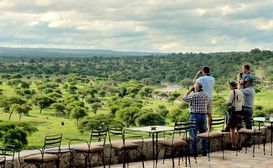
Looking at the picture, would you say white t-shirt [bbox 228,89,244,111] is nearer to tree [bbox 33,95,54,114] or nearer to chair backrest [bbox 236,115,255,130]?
chair backrest [bbox 236,115,255,130]

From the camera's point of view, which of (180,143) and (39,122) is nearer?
(180,143)

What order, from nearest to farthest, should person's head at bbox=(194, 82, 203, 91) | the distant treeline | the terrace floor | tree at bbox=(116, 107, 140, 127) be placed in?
the terrace floor, person's head at bbox=(194, 82, 203, 91), tree at bbox=(116, 107, 140, 127), the distant treeline

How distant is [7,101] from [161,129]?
58.3 metres

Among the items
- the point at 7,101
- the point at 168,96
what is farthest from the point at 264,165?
the point at 168,96

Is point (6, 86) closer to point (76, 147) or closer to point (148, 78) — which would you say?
point (148, 78)

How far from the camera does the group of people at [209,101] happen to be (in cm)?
859

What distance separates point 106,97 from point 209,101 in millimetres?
80344

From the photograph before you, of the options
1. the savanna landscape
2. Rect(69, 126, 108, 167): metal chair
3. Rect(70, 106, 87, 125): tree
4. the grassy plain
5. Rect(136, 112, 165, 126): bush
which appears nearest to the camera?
Rect(69, 126, 108, 167): metal chair

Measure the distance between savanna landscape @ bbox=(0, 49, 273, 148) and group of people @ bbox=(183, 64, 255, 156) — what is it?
3154cm

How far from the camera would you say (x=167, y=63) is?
150250 millimetres

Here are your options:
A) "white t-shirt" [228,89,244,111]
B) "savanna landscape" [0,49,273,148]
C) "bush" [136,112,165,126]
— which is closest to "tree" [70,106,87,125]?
"savanna landscape" [0,49,273,148]

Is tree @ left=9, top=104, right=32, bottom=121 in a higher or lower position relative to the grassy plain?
higher

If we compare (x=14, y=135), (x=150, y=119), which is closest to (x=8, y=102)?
(x=14, y=135)

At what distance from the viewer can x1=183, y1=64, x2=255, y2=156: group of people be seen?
8586 mm
